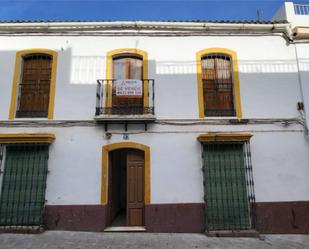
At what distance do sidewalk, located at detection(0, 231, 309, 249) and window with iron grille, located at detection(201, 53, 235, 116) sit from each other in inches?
134

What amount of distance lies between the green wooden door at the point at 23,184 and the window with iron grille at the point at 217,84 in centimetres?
488

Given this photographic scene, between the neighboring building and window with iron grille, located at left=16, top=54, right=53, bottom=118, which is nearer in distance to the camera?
the neighboring building

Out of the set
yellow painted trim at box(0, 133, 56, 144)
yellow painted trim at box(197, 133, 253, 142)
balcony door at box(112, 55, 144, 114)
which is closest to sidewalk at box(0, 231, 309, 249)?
yellow painted trim at box(0, 133, 56, 144)

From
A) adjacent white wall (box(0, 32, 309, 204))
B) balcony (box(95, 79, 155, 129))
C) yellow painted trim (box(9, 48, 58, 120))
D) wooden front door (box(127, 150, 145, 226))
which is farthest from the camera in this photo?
yellow painted trim (box(9, 48, 58, 120))

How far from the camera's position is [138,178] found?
23.4 ft

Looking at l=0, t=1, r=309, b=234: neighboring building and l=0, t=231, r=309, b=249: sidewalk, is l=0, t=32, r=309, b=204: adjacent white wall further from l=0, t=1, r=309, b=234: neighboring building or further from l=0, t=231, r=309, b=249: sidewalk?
l=0, t=231, r=309, b=249: sidewalk

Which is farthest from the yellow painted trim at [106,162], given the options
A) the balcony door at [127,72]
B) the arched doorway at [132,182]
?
the balcony door at [127,72]

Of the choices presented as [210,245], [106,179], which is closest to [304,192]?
[210,245]

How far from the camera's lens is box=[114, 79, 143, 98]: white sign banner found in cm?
712

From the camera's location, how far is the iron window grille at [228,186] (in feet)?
22.1

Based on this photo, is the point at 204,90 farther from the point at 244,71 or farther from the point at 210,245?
the point at 210,245

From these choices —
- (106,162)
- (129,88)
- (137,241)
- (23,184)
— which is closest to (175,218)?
(137,241)

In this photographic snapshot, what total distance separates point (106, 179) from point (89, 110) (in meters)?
2.00

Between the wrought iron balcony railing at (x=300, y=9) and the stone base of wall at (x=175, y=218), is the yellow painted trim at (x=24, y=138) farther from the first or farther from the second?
the wrought iron balcony railing at (x=300, y=9)
